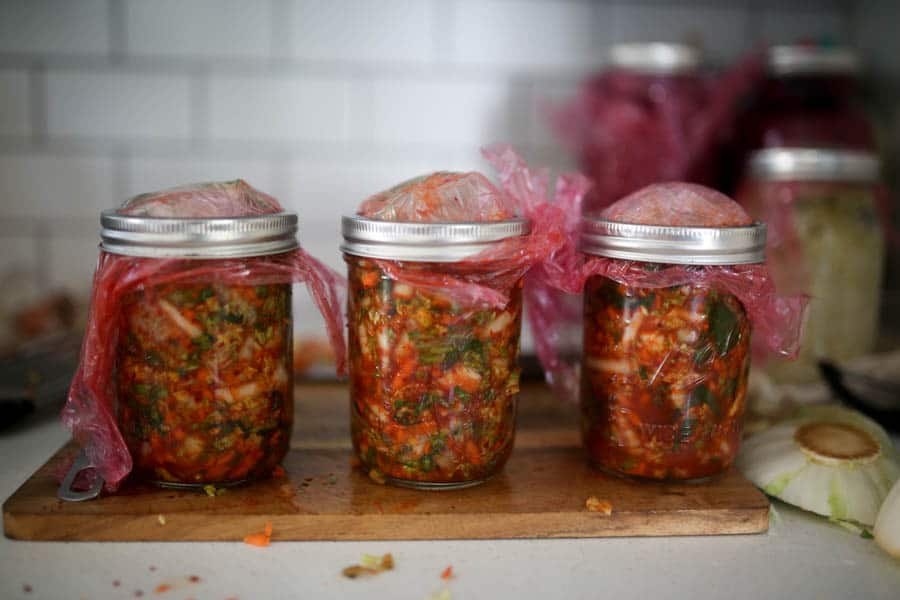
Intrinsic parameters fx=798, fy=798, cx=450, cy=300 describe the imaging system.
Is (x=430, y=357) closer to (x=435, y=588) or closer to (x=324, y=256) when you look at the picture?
(x=435, y=588)

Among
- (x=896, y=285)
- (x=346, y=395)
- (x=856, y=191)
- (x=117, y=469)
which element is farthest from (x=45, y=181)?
(x=896, y=285)

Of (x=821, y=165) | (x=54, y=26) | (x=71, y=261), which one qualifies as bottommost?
(x=71, y=261)

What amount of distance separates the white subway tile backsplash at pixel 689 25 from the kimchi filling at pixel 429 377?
1031mm

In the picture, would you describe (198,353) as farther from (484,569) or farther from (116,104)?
(116,104)

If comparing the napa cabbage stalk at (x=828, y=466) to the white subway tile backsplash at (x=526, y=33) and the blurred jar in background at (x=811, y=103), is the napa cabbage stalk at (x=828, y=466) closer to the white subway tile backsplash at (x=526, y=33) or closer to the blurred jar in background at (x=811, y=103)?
the blurred jar in background at (x=811, y=103)

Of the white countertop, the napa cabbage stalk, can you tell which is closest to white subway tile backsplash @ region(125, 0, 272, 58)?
the white countertop

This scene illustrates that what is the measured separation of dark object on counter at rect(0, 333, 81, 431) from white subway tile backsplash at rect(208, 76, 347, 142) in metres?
0.60

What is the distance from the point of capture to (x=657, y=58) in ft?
4.70

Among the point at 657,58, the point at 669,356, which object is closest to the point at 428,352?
the point at 669,356

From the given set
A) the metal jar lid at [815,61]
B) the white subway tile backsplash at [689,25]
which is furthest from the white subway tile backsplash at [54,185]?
the metal jar lid at [815,61]

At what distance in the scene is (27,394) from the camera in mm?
997

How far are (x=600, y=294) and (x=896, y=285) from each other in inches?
40.1

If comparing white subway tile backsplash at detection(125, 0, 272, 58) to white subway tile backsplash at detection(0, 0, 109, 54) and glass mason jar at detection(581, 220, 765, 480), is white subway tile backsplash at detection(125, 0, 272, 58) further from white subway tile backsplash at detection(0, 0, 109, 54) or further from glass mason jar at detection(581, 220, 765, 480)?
glass mason jar at detection(581, 220, 765, 480)

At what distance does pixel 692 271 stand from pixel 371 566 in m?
0.41
